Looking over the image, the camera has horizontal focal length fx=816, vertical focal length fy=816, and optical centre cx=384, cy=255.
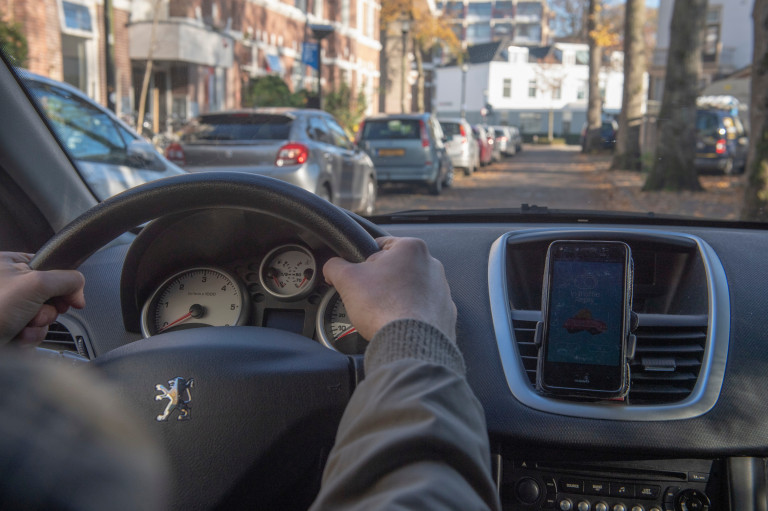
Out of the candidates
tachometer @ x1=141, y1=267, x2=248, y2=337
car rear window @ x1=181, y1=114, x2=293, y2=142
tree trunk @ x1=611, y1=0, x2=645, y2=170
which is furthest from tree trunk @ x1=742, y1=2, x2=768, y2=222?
tree trunk @ x1=611, y1=0, x2=645, y2=170

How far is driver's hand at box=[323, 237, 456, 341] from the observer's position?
113 cm

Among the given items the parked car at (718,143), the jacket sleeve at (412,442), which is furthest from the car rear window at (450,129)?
the jacket sleeve at (412,442)

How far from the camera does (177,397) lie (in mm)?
1527

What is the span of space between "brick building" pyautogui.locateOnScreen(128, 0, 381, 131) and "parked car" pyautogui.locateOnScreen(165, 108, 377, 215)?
2524mm

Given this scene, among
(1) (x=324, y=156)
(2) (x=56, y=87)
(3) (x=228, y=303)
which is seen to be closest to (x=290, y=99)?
(1) (x=324, y=156)

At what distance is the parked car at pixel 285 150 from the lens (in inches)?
232

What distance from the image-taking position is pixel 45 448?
1.17 meters

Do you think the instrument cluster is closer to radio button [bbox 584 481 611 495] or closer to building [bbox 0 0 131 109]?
radio button [bbox 584 481 611 495]

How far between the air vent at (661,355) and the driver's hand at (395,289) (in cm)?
89

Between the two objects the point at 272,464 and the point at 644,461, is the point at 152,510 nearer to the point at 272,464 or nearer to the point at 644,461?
the point at 272,464

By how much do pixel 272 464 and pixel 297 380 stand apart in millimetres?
173

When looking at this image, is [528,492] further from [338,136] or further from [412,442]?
[338,136]

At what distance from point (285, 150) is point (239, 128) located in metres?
1.48

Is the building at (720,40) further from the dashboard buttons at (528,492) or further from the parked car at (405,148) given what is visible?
the dashboard buttons at (528,492)
